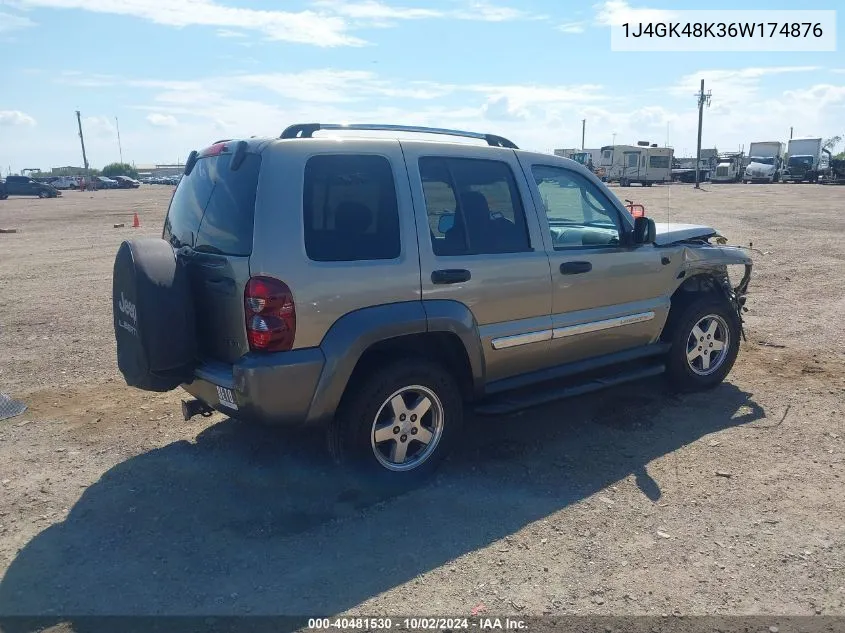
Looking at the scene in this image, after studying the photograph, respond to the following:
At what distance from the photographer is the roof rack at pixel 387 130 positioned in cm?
392

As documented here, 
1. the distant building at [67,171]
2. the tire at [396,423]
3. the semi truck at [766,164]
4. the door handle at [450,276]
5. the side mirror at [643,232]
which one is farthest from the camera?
the distant building at [67,171]

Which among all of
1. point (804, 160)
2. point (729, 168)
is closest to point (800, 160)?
point (804, 160)

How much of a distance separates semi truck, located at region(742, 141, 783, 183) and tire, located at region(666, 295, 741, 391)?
55.4 meters

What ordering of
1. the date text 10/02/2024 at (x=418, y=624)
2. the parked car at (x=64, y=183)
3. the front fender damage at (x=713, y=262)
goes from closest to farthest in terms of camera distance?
1. the date text 10/02/2024 at (x=418, y=624)
2. the front fender damage at (x=713, y=262)
3. the parked car at (x=64, y=183)

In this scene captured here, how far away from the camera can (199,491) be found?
411 centimetres

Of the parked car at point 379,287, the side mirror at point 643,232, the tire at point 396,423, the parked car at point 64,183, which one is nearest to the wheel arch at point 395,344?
the parked car at point 379,287

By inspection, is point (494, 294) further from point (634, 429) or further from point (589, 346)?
point (634, 429)

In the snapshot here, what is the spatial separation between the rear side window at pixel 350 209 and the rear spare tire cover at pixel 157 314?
80 centimetres

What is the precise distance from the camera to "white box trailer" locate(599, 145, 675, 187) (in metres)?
52.6

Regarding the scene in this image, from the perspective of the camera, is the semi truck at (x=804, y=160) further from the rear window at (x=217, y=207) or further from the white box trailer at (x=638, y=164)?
the rear window at (x=217, y=207)

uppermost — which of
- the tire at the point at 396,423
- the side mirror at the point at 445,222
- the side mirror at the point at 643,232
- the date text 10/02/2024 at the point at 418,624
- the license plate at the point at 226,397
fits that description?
the side mirror at the point at 445,222

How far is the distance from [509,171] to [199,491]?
2.80m

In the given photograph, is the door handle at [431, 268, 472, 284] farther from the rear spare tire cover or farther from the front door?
the front door

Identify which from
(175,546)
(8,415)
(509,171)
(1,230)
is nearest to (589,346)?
(509,171)
